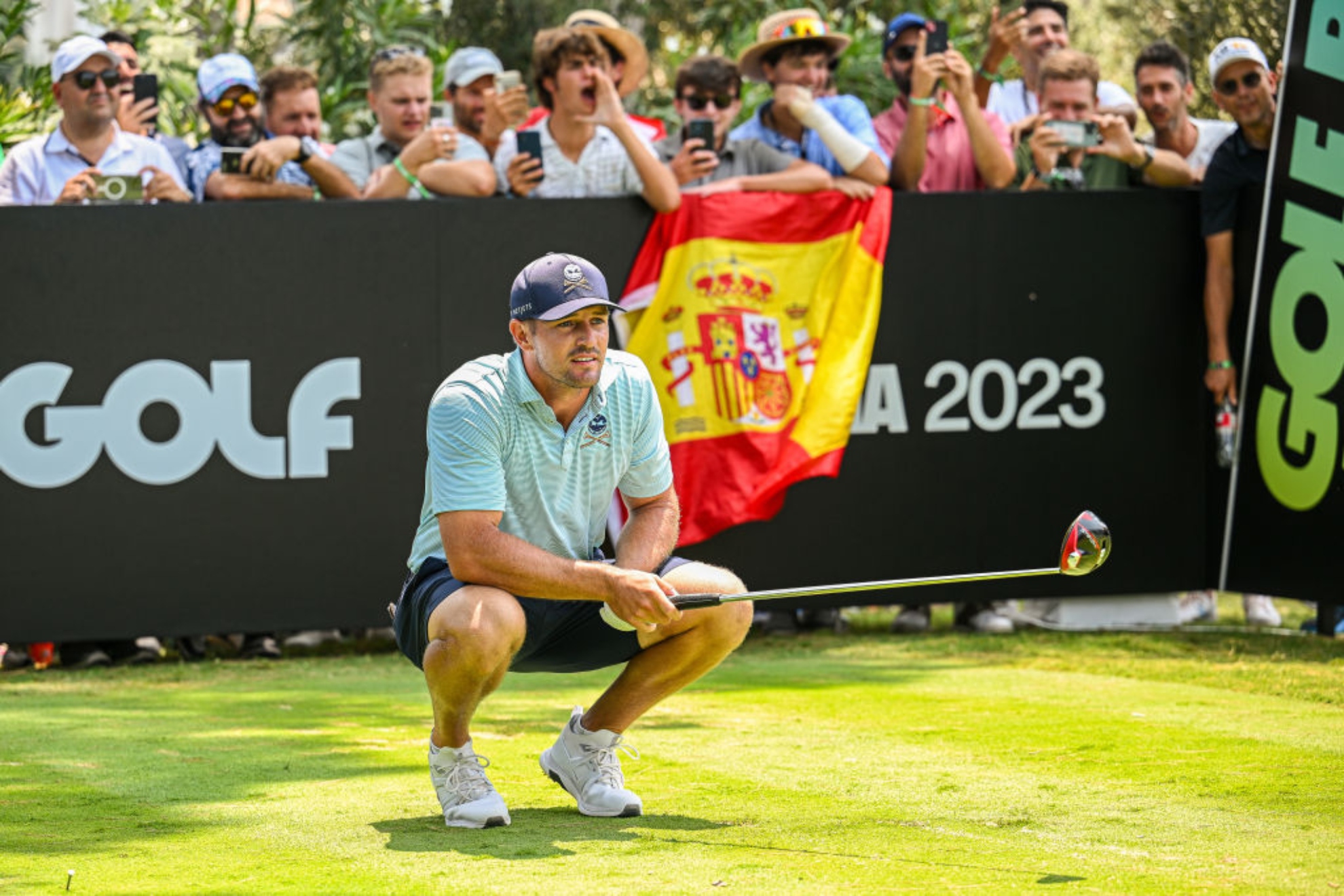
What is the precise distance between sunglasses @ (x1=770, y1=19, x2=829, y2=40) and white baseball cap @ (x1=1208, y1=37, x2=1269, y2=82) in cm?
198

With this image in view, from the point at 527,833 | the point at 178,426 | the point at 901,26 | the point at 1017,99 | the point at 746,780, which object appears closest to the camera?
the point at 527,833

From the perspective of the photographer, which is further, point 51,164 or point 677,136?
point 677,136

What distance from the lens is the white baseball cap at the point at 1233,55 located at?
9281 mm

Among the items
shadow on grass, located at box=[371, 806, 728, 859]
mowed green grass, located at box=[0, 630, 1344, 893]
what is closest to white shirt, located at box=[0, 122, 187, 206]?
mowed green grass, located at box=[0, 630, 1344, 893]

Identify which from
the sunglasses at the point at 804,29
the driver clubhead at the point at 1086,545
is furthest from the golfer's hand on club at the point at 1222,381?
the driver clubhead at the point at 1086,545

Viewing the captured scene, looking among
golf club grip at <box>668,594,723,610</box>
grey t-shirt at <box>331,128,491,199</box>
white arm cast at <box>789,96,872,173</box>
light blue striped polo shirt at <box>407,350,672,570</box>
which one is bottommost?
golf club grip at <box>668,594,723,610</box>

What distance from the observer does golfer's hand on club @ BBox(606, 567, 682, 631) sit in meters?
4.81

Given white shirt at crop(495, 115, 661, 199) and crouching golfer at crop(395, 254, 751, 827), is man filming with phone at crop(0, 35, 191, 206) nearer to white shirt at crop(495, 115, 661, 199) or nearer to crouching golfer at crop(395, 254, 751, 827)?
white shirt at crop(495, 115, 661, 199)

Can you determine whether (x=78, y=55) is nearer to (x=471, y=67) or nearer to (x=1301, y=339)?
(x=471, y=67)

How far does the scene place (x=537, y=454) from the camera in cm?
514

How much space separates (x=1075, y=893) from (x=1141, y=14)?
12619 millimetres

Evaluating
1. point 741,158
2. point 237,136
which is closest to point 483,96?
point 237,136

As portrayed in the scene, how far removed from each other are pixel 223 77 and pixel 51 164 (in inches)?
37.2

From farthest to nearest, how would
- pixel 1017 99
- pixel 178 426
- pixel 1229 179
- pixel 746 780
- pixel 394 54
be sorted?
pixel 1017 99 → pixel 394 54 → pixel 1229 179 → pixel 178 426 → pixel 746 780
